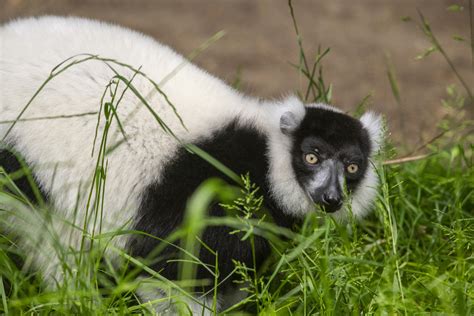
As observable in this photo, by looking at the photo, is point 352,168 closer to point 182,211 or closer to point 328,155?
point 328,155

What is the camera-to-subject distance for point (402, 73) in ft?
32.9

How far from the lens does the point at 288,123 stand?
186 inches

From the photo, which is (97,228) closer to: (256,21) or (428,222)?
(428,222)

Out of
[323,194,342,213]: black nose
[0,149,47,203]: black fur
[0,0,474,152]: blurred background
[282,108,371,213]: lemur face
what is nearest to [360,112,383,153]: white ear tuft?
[282,108,371,213]: lemur face

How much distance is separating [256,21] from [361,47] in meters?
1.50

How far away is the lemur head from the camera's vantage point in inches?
178

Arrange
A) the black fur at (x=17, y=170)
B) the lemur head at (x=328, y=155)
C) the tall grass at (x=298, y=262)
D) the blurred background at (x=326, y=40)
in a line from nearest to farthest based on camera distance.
A: the tall grass at (x=298, y=262) → the black fur at (x=17, y=170) → the lemur head at (x=328, y=155) → the blurred background at (x=326, y=40)

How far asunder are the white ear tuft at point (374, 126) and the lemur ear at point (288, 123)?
1.64ft

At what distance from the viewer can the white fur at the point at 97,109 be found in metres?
4.26

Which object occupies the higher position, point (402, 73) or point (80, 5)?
point (80, 5)

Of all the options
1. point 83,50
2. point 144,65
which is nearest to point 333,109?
point 144,65

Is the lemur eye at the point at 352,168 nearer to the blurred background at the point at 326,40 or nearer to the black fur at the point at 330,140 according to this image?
the black fur at the point at 330,140

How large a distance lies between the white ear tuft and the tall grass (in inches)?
11.6

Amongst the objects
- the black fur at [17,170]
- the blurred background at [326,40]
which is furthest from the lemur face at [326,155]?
the blurred background at [326,40]
